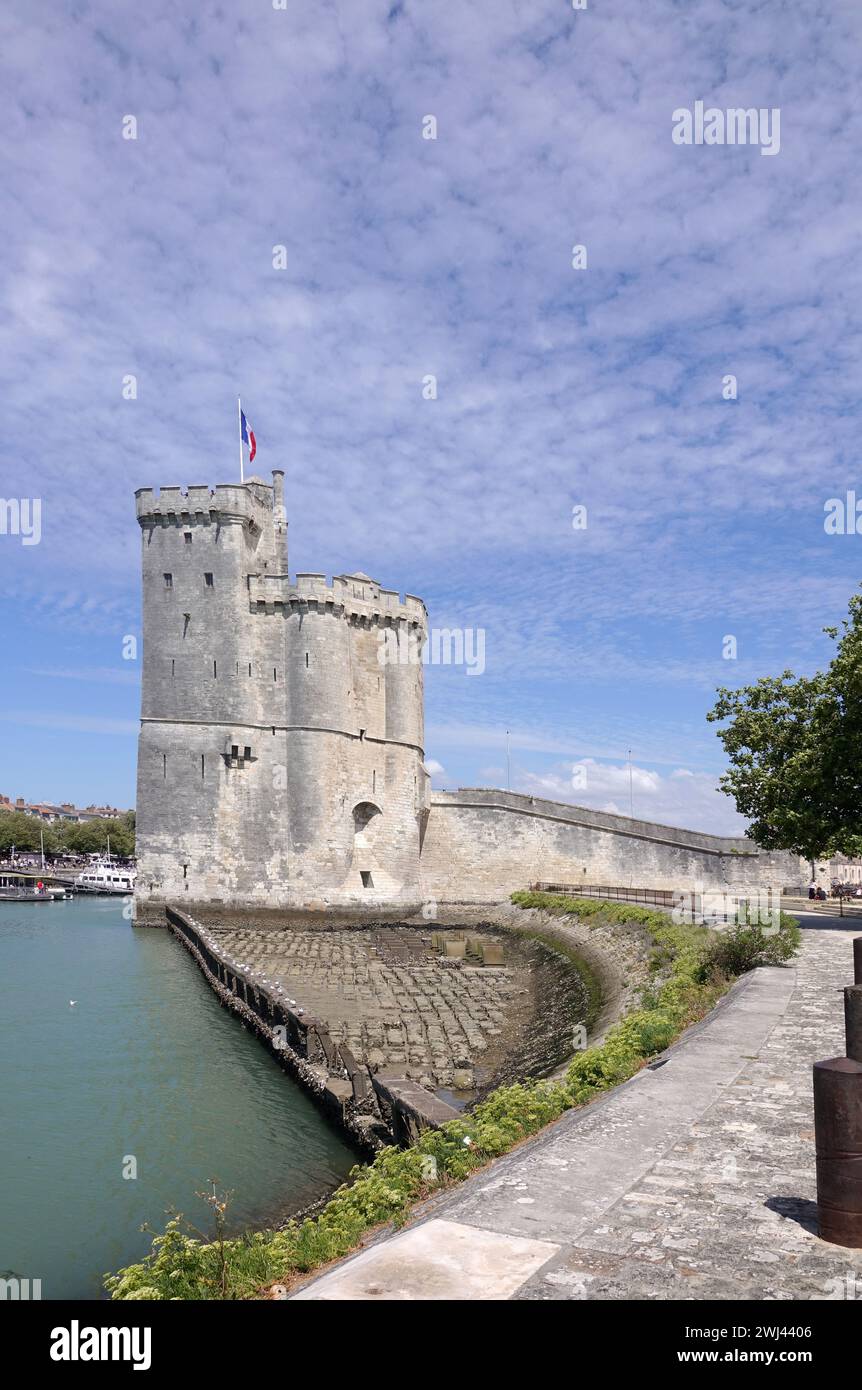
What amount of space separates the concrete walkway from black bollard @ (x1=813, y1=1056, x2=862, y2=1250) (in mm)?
127

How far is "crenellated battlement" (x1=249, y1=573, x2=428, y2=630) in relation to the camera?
150 feet

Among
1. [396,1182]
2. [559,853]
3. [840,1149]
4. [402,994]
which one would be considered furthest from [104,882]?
[840,1149]

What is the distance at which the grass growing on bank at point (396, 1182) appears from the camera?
6289 mm

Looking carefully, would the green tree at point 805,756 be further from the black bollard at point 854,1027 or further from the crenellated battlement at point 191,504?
the crenellated battlement at point 191,504

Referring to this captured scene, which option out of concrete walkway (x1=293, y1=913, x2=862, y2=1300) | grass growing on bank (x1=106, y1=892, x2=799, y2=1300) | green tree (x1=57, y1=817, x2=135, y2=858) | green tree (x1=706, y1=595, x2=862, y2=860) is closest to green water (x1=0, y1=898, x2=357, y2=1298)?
grass growing on bank (x1=106, y1=892, x2=799, y2=1300)

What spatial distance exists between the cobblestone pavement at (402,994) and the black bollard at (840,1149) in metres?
11.4

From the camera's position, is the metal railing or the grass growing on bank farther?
the metal railing

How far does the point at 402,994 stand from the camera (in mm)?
25281

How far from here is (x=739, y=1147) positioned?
7.12 metres

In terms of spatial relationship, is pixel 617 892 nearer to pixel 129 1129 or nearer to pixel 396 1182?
pixel 129 1129

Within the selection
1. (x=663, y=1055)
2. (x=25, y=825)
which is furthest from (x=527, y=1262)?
(x=25, y=825)

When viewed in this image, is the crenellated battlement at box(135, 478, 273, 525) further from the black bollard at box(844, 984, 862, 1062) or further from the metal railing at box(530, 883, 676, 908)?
the black bollard at box(844, 984, 862, 1062)

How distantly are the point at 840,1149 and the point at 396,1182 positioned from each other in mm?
4052
